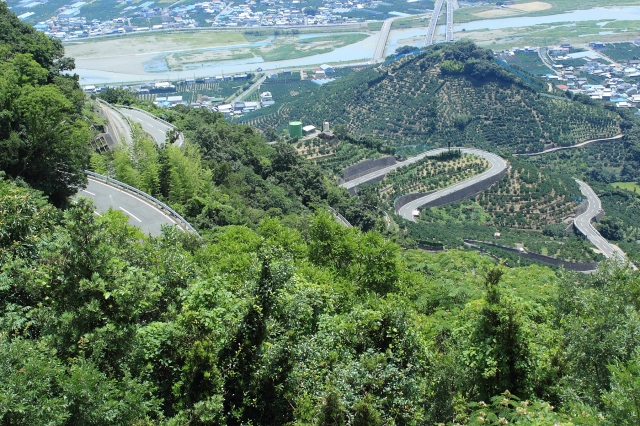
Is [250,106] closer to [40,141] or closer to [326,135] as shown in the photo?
[326,135]

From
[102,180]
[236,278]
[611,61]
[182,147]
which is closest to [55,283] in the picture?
[236,278]

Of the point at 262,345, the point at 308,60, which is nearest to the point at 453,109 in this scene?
the point at 308,60

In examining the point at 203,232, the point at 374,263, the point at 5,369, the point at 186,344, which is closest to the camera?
the point at 5,369

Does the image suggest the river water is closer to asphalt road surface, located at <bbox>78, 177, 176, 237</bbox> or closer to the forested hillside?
asphalt road surface, located at <bbox>78, 177, 176, 237</bbox>

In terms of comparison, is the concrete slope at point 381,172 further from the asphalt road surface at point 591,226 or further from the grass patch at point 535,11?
the grass patch at point 535,11

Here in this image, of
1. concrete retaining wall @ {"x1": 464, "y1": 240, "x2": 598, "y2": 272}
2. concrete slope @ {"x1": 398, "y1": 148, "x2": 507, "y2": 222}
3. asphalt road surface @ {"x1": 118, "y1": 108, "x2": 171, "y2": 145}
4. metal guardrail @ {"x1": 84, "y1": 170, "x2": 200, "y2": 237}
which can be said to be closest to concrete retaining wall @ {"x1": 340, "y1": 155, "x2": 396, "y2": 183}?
A: concrete slope @ {"x1": 398, "y1": 148, "x2": 507, "y2": 222}

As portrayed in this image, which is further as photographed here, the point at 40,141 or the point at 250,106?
the point at 250,106

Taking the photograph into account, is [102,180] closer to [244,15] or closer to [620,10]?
[244,15]
